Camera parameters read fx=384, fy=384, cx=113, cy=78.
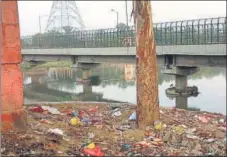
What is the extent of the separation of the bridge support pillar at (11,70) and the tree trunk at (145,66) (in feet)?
9.28

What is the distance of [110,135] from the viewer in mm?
7902

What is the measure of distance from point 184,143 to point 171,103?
1639cm

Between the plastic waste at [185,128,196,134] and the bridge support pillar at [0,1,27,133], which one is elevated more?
the bridge support pillar at [0,1,27,133]

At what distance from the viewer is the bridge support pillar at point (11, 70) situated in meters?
6.56

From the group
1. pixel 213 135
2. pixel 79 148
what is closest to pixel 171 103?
pixel 213 135

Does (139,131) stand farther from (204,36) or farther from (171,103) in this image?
(171,103)

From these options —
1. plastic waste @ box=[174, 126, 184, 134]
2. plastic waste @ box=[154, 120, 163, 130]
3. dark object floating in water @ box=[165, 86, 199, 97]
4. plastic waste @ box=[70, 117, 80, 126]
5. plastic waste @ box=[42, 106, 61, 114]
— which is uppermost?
plastic waste @ box=[42, 106, 61, 114]

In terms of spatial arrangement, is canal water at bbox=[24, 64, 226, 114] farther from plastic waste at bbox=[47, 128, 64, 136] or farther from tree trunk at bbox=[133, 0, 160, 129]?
plastic waste at bbox=[47, 128, 64, 136]

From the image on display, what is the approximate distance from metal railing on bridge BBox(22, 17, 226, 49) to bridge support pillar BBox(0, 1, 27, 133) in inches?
596

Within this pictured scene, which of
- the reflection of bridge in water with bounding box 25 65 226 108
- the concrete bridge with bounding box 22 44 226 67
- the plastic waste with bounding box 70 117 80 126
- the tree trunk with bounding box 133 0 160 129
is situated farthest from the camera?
the reflection of bridge in water with bounding box 25 65 226 108

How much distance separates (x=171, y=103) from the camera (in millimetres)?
23922

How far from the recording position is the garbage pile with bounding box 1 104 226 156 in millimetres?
6465

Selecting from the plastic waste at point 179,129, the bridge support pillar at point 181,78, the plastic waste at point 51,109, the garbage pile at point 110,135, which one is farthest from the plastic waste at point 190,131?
the bridge support pillar at point 181,78

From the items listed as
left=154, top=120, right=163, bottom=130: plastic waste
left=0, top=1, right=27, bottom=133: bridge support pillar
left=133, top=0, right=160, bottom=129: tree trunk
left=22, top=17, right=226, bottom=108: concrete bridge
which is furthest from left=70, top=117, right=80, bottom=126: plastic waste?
left=22, top=17, right=226, bottom=108: concrete bridge
